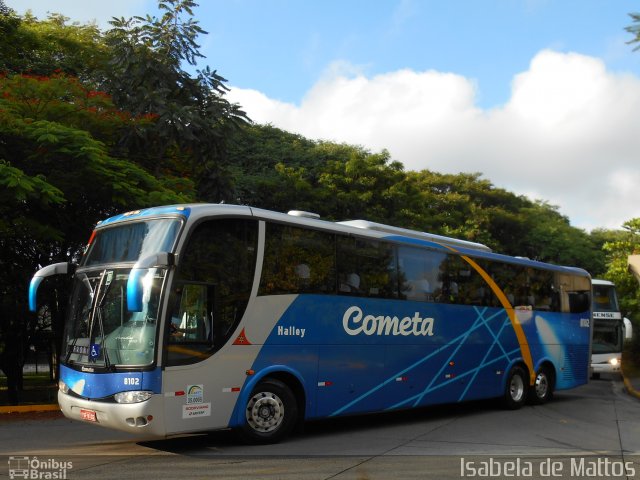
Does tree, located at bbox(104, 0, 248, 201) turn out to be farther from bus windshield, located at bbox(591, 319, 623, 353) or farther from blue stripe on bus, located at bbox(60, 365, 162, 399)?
bus windshield, located at bbox(591, 319, 623, 353)

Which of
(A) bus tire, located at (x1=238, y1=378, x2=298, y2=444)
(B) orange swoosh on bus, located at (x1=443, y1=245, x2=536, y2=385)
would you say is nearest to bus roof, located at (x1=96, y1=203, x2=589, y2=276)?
(B) orange swoosh on bus, located at (x1=443, y1=245, x2=536, y2=385)

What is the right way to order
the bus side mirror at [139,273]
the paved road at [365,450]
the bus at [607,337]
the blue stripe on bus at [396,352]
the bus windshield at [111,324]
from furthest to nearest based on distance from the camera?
1. the bus at [607,337]
2. the blue stripe on bus at [396,352]
3. the bus windshield at [111,324]
4. the paved road at [365,450]
5. the bus side mirror at [139,273]

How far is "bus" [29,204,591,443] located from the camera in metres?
7.95

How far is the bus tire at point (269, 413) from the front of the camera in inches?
350

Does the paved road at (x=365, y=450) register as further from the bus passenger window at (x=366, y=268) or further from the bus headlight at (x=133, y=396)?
the bus passenger window at (x=366, y=268)

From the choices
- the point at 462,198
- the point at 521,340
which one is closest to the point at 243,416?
the point at 521,340

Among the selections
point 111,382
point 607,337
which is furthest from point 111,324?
point 607,337

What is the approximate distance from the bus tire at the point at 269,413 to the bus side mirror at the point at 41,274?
120 inches

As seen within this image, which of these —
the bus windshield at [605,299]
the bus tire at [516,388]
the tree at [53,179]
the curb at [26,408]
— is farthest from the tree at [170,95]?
the bus windshield at [605,299]

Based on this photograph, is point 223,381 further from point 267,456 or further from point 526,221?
point 526,221

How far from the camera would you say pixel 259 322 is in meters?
8.96

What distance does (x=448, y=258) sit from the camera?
12555 mm

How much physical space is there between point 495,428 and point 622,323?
1663cm

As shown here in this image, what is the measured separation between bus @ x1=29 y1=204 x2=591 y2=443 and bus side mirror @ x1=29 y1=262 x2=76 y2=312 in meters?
0.02
